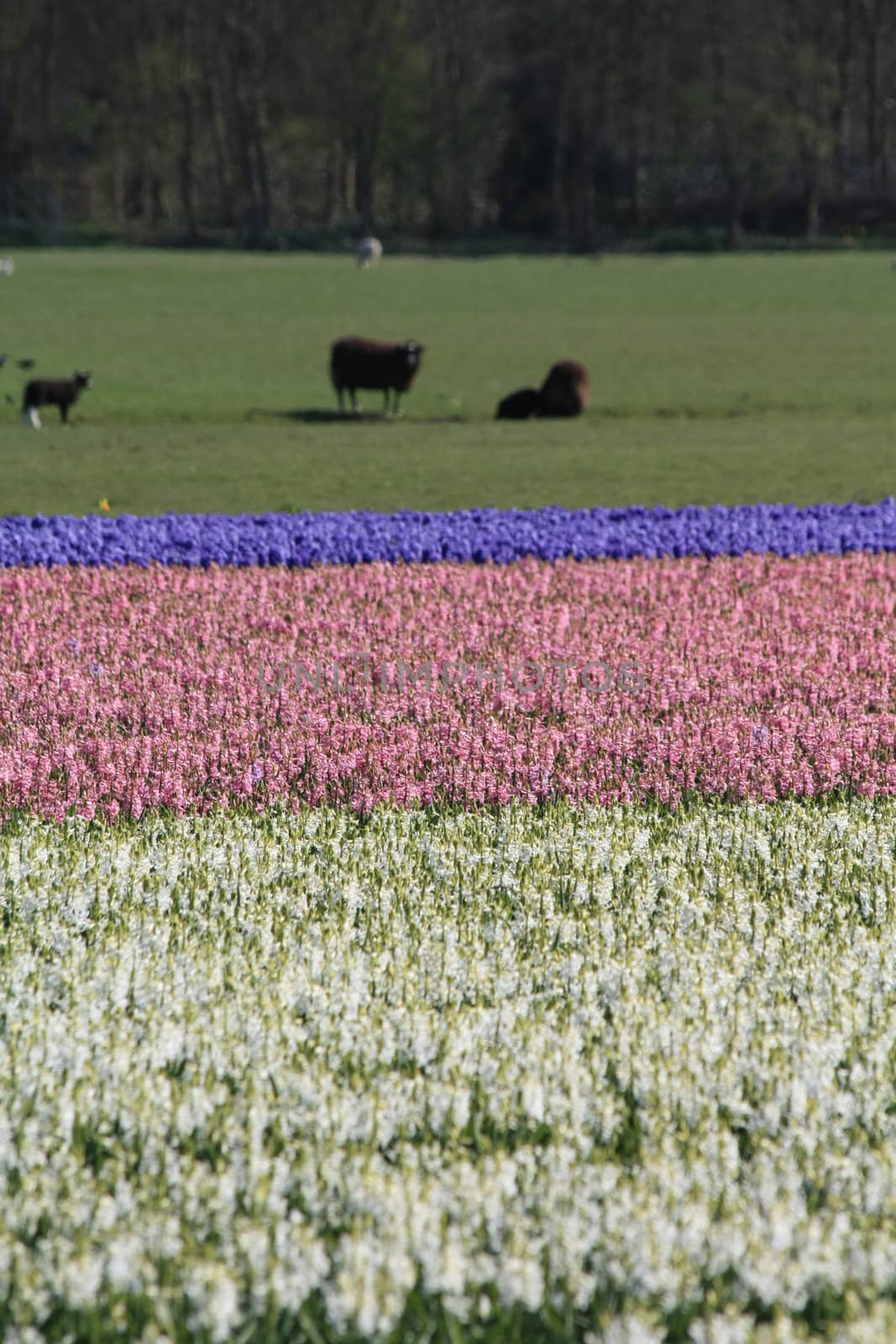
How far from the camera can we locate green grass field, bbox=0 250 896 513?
19.2 m

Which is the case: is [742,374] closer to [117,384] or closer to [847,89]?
[117,384]

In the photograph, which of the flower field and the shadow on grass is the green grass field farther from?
the flower field

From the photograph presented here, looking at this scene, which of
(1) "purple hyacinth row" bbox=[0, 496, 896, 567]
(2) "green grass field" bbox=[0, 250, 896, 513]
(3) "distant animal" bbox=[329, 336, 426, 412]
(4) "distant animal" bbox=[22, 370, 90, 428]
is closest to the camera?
(1) "purple hyacinth row" bbox=[0, 496, 896, 567]

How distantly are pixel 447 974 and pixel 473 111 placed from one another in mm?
110833

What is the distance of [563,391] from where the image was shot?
27125 mm

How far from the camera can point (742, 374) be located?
110 ft

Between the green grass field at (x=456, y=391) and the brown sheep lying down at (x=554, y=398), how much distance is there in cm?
69

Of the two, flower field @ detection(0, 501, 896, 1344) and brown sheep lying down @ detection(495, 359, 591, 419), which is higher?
brown sheep lying down @ detection(495, 359, 591, 419)

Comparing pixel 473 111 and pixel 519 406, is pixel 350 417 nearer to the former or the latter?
pixel 519 406

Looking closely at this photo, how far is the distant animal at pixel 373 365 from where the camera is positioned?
27.1 meters

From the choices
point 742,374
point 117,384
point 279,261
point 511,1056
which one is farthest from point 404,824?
point 279,261

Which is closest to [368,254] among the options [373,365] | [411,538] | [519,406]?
[373,365]

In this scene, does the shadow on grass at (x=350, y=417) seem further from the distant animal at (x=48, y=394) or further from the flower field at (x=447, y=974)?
the flower field at (x=447, y=974)

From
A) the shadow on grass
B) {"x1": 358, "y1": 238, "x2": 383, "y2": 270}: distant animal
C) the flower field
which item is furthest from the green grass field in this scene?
{"x1": 358, "y1": 238, "x2": 383, "y2": 270}: distant animal
